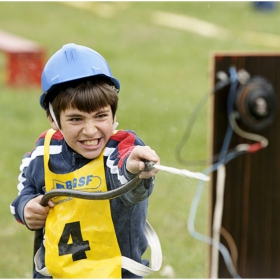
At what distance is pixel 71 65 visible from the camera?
2543mm

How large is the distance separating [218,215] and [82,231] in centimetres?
181

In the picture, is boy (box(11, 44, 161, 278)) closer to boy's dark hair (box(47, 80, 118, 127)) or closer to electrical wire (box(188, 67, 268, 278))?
boy's dark hair (box(47, 80, 118, 127))

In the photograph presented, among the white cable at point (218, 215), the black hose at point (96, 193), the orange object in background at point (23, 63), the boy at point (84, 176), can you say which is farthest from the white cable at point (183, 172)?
the orange object in background at point (23, 63)

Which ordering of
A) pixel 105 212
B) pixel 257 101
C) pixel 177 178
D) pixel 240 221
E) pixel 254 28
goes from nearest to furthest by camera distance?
pixel 177 178 → pixel 105 212 → pixel 257 101 → pixel 240 221 → pixel 254 28

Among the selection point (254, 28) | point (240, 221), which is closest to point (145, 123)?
point (240, 221)

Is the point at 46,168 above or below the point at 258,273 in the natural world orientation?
above

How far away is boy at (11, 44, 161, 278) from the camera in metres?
2.53

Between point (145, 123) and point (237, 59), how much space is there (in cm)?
388

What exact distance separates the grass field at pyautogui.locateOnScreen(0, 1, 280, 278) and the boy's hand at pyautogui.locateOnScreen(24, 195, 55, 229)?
445mm

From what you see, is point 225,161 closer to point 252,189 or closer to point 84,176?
point 252,189

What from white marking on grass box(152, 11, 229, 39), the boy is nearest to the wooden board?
the boy

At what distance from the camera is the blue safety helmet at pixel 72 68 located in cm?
253

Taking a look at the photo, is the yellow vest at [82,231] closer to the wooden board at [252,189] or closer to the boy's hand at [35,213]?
the boy's hand at [35,213]

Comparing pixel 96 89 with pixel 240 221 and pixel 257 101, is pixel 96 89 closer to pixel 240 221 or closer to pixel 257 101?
→ pixel 257 101
